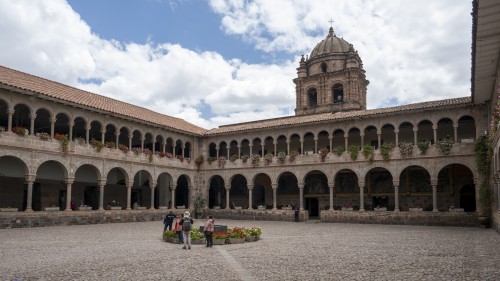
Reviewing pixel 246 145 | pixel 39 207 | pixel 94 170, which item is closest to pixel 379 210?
pixel 246 145

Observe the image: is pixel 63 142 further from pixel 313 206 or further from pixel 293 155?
pixel 313 206

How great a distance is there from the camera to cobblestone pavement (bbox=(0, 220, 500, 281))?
9031 millimetres

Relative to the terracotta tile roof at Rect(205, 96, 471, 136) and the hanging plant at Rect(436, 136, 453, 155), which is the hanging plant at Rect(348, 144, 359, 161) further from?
the hanging plant at Rect(436, 136, 453, 155)

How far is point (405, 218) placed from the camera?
25.6 m

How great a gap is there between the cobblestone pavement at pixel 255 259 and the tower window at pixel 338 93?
24817mm

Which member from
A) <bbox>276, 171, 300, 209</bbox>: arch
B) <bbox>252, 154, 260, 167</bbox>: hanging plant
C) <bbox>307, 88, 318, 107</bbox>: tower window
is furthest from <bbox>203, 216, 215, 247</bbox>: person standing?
<bbox>307, 88, 318, 107</bbox>: tower window

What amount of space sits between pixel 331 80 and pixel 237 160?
13.0 meters

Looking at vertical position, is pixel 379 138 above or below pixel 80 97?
below

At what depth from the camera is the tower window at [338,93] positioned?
1572 inches

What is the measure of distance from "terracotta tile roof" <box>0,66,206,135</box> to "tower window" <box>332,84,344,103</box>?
13.4m

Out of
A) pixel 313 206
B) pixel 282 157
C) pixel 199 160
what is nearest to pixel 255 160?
pixel 282 157

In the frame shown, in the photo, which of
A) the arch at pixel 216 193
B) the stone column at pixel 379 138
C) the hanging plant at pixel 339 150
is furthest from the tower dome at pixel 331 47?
the arch at pixel 216 193

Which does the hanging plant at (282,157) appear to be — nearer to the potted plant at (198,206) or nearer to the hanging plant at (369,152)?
the hanging plant at (369,152)

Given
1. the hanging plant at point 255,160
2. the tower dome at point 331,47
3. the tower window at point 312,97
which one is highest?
the tower dome at point 331,47
